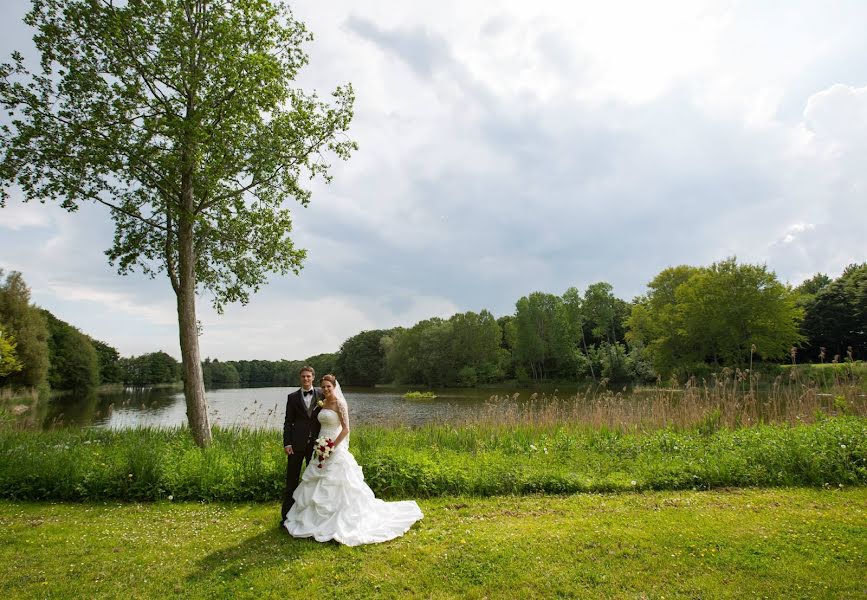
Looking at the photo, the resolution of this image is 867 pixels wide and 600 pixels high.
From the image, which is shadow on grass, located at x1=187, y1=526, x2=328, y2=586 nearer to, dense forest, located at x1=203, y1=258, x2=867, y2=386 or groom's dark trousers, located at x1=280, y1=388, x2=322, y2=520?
groom's dark trousers, located at x1=280, y1=388, x2=322, y2=520

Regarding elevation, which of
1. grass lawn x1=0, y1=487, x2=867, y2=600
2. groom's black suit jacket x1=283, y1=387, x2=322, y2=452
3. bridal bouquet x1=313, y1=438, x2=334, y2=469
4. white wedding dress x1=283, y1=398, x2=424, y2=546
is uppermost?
groom's black suit jacket x1=283, y1=387, x2=322, y2=452

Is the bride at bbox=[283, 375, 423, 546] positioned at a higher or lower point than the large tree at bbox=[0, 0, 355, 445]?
lower

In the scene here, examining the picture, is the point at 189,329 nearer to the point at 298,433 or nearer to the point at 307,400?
the point at 307,400

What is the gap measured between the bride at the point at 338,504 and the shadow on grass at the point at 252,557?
0.21m

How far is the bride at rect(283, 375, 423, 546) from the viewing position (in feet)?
19.9

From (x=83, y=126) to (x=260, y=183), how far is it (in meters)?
3.63

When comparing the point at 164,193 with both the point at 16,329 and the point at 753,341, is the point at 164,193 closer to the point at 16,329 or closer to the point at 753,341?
the point at 16,329

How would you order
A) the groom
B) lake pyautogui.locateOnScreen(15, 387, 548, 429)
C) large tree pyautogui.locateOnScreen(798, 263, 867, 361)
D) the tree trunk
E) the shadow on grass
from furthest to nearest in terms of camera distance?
large tree pyautogui.locateOnScreen(798, 263, 867, 361)
lake pyautogui.locateOnScreen(15, 387, 548, 429)
the tree trunk
the groom
the shadow on grass

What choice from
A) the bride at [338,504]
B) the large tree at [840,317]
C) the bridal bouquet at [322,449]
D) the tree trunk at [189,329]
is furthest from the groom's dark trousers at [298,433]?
the large tree at [840,317]

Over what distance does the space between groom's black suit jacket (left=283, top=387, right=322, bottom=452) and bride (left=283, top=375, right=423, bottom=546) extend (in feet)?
0.50

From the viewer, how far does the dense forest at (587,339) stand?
135ft

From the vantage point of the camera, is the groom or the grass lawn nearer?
the grass lawn

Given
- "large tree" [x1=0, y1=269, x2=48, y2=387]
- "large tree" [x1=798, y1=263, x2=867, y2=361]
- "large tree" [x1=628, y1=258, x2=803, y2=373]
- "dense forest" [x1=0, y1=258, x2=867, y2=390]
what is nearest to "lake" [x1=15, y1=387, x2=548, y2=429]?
"large tree" [x1=0, y1=269, x2=48, y2=387]

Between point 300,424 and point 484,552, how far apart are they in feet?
10.3
